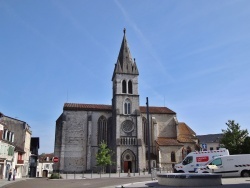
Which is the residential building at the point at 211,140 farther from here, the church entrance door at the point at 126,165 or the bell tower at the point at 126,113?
the church entrance door at the point at 126,165

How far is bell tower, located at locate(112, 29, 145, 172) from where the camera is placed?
48.1 metres

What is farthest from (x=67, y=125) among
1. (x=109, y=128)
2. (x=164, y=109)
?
(x=164, y=109)

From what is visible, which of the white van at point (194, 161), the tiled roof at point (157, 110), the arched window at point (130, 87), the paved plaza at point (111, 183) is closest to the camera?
the paved plaza at point (111, 183)

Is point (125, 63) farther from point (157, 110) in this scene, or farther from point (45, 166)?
point (45, 166)

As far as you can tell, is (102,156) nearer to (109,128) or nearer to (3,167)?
(109,128)

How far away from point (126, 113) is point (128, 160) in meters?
9.29

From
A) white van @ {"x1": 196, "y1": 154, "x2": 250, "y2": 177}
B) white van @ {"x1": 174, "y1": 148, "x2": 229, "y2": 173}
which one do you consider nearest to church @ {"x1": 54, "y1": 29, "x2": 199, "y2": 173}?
white van @ {"x1": 174, "y1": 148, "x2": 229, "y2": 173}

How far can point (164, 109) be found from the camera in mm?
59875

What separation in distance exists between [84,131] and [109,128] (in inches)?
206

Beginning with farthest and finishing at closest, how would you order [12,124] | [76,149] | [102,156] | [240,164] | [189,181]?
[76,149], [102,156], [12,124], [240,164], [189,181]

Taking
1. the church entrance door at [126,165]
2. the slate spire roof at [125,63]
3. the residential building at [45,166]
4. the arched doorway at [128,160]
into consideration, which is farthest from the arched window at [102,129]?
the residential building at [45,166]

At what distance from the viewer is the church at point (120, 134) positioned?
159 ft

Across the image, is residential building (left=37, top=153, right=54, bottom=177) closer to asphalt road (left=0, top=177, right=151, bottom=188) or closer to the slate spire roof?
the slate spire roof

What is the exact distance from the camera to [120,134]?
49094mm
